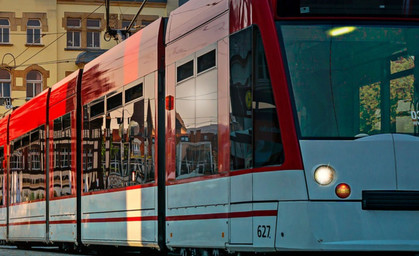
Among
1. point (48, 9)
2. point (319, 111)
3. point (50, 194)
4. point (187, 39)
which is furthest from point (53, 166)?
point (48, 9)

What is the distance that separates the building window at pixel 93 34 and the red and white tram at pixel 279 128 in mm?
38845

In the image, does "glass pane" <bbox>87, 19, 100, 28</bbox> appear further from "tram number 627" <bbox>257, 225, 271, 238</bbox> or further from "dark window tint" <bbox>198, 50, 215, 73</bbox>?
"tram number 627" <bbox>257, 225, 271, 238</bbox>

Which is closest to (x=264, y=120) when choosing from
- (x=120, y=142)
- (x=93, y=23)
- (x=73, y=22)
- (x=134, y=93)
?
(x=134, y=93)

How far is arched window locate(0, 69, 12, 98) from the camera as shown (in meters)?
50.8

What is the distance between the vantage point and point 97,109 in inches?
607

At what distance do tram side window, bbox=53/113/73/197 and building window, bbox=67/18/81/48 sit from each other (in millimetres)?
33248

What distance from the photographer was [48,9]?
166 ft

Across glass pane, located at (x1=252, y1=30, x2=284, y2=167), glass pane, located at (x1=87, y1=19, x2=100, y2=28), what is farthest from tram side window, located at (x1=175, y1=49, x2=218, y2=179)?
glass pane, located at (x1=87, y1=19, x2=100, y2=28)

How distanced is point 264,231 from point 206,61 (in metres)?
2.39

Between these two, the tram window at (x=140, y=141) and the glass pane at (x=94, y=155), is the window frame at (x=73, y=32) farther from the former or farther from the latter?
the tram window at (x=140, y=141)

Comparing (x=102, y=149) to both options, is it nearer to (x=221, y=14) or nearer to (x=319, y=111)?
(x=221, y=14)

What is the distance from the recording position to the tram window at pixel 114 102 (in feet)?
46.6

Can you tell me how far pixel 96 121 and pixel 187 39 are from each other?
14.1ft

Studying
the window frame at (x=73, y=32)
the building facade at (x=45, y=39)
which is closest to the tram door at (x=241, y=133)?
the building facade at (x=45, y=39)
